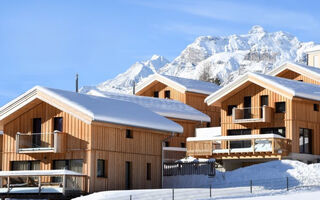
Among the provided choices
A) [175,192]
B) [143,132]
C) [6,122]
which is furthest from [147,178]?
[6,122]

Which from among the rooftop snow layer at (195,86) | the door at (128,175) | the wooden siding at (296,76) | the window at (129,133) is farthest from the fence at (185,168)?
the rooftop snow layer at (195,86)

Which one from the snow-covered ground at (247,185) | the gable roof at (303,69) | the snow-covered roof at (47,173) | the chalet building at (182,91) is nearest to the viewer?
the snow-covered ground at (247,185)

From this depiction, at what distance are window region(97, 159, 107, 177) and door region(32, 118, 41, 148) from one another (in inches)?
171

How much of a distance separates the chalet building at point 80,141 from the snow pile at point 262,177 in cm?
188

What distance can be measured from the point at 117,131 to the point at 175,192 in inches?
232

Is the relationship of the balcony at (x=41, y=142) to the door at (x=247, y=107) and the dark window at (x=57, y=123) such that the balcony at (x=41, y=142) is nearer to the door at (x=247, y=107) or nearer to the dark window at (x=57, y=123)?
the dark window at (x=57, y=123)

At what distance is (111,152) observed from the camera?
4672 centimetres

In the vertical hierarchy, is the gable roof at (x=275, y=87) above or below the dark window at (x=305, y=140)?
above

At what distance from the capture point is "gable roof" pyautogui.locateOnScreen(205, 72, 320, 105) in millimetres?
56562

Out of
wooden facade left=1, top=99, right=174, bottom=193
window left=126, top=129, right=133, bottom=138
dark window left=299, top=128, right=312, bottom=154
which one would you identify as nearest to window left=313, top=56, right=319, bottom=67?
dark window left=299, top=128, right=312, bottom=154

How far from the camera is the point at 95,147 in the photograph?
45.7 metres

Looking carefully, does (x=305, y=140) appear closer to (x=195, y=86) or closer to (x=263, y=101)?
(x=263, y=101)

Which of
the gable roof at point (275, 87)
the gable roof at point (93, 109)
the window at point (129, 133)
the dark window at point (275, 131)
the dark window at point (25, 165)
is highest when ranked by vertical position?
the gable roof at point (275, 87)

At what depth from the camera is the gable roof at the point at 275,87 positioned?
56.6m
